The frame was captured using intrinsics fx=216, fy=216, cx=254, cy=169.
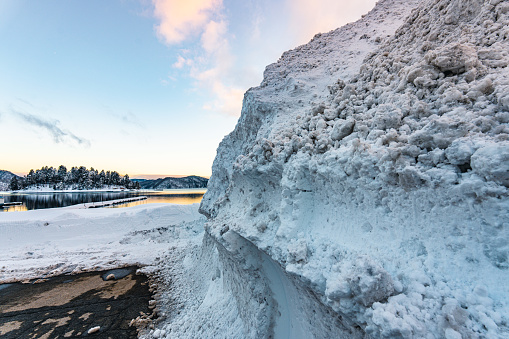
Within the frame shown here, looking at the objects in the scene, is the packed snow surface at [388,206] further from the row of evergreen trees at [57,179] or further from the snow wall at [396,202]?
the row of evergreen trees at [57,179]

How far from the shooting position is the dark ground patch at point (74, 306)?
6.71 meters

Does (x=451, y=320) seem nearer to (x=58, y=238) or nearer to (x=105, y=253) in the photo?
(x=105, y=253)

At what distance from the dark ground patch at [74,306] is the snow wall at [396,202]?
4618 mm

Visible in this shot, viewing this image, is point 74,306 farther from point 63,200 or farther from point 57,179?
point 57,179

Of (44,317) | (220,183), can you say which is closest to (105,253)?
(44,317)

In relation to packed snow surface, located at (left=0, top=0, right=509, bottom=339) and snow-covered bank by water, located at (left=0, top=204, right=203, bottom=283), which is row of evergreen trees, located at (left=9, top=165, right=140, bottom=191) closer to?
snow-covered bank by water, located at (left=0, top=204, right=203, bottom=283)

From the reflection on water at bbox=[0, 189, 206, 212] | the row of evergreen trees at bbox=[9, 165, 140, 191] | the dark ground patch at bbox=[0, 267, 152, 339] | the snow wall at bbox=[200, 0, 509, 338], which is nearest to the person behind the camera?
the snow wall at bbox=[200, 0, 509, 338]

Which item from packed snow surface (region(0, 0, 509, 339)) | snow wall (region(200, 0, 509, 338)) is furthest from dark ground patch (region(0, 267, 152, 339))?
snow wall (region(200, 0, 509, 338))

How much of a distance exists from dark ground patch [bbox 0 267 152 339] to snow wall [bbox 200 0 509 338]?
15.2 ft

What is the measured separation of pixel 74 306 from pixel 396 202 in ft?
36.4

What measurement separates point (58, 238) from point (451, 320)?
2180 cm

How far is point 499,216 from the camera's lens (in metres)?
1.88

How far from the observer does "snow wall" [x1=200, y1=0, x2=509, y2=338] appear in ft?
6.27

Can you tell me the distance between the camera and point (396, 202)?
2.59 meters
